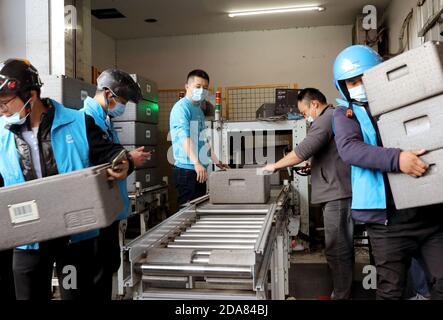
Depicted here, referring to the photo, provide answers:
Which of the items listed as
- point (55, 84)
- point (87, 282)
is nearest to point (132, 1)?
point (55, 84)

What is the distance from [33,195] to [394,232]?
1.33 meters

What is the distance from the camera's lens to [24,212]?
4.10 feet

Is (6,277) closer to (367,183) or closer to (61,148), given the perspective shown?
(61,148)

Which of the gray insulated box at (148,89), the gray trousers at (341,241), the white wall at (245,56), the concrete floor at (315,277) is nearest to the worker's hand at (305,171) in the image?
the concrete floor at (315,277)

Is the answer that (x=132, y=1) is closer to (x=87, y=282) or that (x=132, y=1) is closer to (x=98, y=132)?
(x=98, y=132)

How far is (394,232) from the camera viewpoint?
1500mm

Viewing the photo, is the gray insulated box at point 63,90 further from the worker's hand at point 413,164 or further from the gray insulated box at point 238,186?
the worker's hand at point 413,164

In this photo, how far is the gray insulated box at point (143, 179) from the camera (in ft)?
12.5

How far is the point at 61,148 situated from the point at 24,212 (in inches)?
12.5

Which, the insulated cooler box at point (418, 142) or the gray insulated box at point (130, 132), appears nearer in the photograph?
the insulated cooler box at point (418, 142)

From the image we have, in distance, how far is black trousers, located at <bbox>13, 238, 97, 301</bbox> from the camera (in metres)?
1.46

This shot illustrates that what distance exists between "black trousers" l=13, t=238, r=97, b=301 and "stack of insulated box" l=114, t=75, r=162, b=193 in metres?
2.02

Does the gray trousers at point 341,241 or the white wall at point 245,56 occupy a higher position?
the white wall at point 245,56

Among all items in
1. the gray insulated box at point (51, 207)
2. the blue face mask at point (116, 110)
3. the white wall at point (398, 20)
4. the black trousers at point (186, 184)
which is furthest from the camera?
the white wall at point (398, 20)
